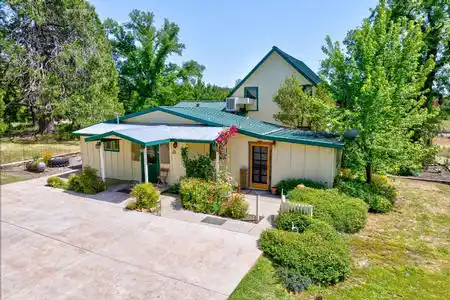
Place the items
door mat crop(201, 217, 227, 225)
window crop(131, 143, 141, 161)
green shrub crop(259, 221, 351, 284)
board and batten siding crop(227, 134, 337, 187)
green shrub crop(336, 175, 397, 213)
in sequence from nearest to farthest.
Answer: green shrub crop(259, 221, 351, 284)
door mat crop(201, 217, 227, 225)
green shrub crop(336, 175, 397, 213)
board and batten siding crop(227, 134, 337, 187)
window crop(131, 143, 141, 161)

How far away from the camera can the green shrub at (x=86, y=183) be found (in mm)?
11570

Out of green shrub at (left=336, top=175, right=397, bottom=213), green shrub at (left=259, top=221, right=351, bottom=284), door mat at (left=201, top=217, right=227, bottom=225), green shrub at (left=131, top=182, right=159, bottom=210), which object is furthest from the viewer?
green shrub at (left=336, top=175, right=397, bottom=213)

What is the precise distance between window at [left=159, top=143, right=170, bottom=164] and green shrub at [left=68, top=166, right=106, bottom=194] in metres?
2.72

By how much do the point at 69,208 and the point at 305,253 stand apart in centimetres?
569

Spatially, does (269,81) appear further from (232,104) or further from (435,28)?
(435,28)

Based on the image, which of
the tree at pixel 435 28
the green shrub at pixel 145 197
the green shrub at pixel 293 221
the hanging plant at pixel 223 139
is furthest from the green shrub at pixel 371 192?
the tree at pixel 435 28

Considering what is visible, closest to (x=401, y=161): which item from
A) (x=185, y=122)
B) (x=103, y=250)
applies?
(x=185, y=122)

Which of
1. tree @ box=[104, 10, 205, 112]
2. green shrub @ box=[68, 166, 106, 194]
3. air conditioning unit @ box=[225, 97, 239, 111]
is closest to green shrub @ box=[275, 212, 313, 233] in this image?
green shrub @ box=[68, 166, 106, 194]

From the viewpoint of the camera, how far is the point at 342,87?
12508 mm

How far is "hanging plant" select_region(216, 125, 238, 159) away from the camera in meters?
11.5

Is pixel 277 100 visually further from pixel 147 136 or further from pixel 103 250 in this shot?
pixel 103 250

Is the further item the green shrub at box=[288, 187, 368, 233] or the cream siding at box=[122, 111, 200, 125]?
the cream siding at box=[122, 111, 200, 125]

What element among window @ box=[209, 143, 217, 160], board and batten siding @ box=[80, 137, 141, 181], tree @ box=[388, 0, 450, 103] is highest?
tree @ box=[388, 0, 450, 103]

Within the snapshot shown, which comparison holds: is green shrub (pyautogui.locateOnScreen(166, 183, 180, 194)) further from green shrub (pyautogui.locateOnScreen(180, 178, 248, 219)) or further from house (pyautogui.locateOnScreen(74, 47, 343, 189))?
green shrub (pyautogui.locateOnScreen(180, 178, 248, 219))
